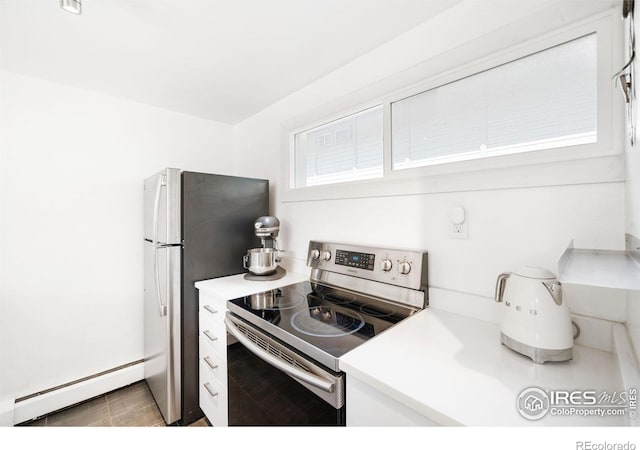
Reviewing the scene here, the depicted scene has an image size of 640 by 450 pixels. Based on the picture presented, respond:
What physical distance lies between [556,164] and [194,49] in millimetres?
1882

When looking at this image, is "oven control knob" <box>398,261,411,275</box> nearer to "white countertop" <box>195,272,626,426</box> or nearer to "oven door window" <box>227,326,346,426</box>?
"white countertop" <box>195,272,626,426</box>

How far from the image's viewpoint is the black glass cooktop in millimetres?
941

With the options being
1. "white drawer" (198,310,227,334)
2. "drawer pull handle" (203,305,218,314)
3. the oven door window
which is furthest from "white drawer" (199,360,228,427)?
"drawer pull handle" (203,305,218,314)

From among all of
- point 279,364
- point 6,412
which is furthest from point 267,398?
point 6,412

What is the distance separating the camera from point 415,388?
681mm

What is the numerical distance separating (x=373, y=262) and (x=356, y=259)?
0.39 feet

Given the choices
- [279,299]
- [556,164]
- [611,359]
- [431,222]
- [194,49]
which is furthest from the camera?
[194,49]

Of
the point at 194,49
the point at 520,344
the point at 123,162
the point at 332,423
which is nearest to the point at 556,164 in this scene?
the point at 520,344

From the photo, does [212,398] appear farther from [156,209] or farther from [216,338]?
[156,209]

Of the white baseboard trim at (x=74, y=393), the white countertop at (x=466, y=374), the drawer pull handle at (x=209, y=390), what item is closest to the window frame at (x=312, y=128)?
the white countertop at (x=466, y=374)

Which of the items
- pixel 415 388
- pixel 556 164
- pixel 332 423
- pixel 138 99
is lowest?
pixel 332 423

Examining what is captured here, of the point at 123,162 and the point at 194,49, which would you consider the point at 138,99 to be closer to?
the point at 123,162

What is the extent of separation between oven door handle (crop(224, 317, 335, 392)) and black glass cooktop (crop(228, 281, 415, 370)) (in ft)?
0.19

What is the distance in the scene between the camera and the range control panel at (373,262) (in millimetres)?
1268
